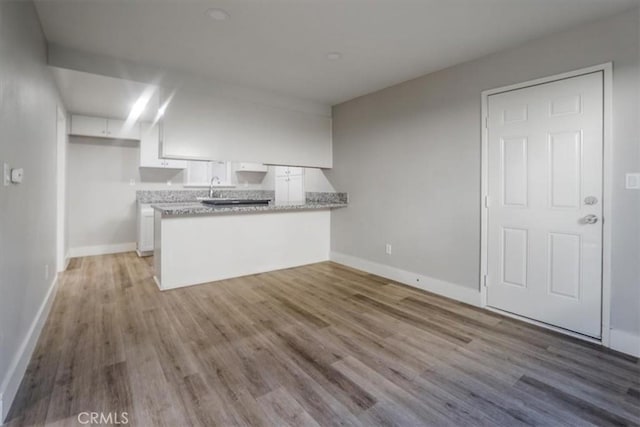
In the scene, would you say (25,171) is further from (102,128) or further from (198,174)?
(198,174)

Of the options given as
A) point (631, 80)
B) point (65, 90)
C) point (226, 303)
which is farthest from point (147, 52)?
point (631, 80)

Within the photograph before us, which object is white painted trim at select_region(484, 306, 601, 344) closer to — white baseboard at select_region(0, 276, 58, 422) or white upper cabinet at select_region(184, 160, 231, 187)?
white baseboard at select_region(0, 276, 58, 422)

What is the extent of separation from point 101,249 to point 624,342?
683 centimetres

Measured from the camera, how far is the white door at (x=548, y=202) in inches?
93.4

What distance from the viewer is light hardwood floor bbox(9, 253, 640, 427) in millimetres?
1616

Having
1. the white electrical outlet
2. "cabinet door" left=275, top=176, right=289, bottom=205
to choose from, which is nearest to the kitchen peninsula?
"cabinet door" left=275, top=176, right=289, bottom=205

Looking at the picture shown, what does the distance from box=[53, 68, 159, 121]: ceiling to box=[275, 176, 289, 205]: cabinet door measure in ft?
8.59

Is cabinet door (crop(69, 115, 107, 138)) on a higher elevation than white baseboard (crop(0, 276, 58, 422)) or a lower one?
higher

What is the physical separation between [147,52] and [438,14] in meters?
2.57

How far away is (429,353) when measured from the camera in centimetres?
220

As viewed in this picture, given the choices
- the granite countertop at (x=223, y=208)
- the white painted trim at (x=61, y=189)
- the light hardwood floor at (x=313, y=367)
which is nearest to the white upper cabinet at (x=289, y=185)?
the granite countertop at (x=223, y=208)

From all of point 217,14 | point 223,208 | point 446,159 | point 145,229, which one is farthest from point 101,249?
point 446,159

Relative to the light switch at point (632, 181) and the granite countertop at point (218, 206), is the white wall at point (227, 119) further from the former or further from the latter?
the light switch at point (632, 181)

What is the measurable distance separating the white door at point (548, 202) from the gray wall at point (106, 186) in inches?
102
